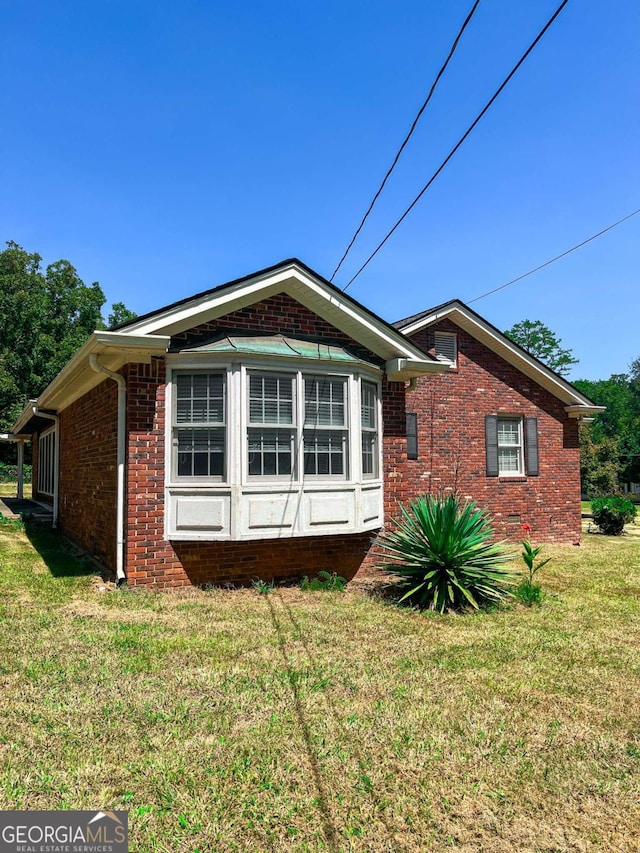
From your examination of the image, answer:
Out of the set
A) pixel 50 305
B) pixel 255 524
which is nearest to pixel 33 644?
pixel 255 524

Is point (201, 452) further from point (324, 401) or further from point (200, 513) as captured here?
point (324, 401)

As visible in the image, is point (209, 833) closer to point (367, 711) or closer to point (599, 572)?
point (367, 711)

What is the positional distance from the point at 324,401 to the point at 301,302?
156 cm

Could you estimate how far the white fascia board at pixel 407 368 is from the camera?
8641 mm

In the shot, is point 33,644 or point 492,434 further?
point 492,434

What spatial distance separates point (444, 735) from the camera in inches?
145

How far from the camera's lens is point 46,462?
18500 millimetres

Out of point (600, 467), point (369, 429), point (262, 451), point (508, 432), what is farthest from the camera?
point (600, 467)

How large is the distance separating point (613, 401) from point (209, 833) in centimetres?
7846

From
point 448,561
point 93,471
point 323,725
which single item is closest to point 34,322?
point 93,471

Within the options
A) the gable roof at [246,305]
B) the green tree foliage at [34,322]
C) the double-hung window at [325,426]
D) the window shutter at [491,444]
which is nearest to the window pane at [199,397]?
the gable roof at [246,305]

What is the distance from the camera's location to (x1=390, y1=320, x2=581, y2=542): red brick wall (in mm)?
12656

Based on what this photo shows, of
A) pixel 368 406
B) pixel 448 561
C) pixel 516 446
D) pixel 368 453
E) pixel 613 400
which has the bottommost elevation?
pixel 448 561

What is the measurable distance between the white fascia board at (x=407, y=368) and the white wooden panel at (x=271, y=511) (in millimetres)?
2593
